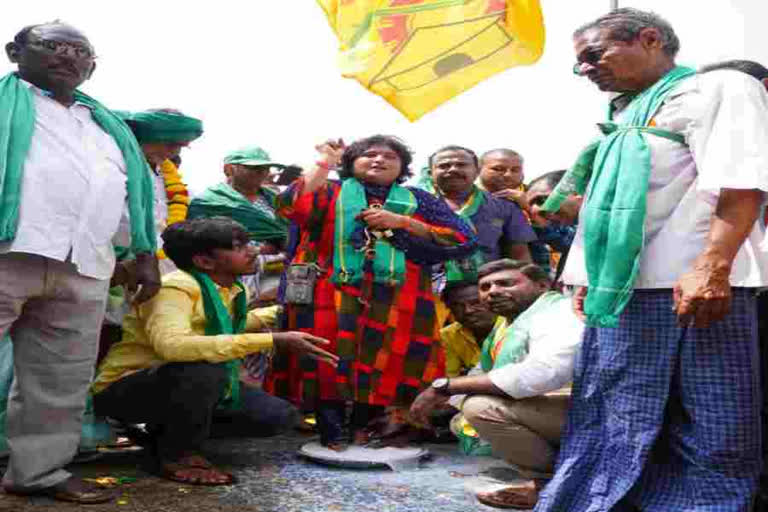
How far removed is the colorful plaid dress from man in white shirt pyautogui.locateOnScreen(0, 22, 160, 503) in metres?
1.25

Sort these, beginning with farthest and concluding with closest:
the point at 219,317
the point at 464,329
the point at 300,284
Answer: the point at 464,329
the point at 300,284
the point at 219,317

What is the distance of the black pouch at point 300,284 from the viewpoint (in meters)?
4.55

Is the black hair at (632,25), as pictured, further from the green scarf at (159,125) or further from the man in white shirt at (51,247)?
the green scarf at (159,125)

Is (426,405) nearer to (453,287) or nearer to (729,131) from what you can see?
(729,131)

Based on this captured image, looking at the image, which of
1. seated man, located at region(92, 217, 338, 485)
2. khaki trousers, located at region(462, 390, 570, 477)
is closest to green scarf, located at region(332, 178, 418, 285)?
seated man, located at region(92, 217, 338, 485)

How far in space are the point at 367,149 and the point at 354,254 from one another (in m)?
0.62

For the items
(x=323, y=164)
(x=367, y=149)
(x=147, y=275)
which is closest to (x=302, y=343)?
(x=147, y=275)

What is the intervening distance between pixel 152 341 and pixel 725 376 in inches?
94.8

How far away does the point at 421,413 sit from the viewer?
11.3ft

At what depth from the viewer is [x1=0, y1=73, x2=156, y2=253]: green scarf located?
329 centimetres

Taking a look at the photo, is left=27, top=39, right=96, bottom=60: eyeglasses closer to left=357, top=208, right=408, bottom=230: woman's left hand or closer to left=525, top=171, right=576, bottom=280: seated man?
left=357, top=208, right=408, bottom=230: woman's left hand

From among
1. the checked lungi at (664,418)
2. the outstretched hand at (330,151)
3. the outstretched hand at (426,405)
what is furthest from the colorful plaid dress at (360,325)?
the checked lungi at (664,418)

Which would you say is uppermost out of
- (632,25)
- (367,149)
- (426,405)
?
(632,25)

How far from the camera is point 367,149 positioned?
4918 millimetres
